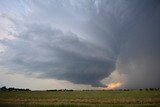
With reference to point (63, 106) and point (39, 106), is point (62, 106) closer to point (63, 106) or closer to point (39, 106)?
point (63, 106)

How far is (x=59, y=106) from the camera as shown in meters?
43.2

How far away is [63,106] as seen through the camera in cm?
4316

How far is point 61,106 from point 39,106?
4.69 metres

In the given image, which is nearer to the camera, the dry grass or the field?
the field

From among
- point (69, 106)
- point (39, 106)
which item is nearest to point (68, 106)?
point (69, 106)

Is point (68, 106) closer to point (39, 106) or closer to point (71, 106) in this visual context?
point (71, 106)

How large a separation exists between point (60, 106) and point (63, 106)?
58 centimetres

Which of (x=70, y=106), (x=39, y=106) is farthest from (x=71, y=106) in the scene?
(x=39, y=106)

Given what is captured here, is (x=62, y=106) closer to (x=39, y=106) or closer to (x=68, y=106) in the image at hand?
(x=68, y=106)

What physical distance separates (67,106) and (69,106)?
0.38 metres

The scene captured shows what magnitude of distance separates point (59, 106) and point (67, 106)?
62.8 inches

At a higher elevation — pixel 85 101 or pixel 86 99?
pixel 86 99

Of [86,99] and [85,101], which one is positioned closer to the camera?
[85,101]

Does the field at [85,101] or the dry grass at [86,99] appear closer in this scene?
the field at [85,101]
